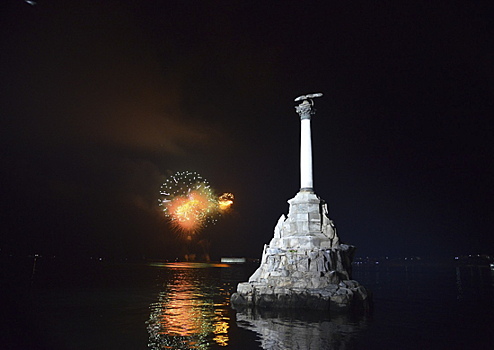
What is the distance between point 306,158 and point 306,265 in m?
10.1

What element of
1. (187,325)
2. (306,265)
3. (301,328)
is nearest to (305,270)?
(306,265)

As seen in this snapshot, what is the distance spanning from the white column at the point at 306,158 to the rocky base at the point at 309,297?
363 inches

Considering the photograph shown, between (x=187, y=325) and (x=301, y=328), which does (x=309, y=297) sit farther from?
(x=187, y=325)

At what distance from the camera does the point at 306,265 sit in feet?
91.7

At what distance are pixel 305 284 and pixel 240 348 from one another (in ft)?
39.8

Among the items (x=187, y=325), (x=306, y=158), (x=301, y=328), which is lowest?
(x=187, y=325)

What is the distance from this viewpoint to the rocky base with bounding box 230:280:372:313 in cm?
2561

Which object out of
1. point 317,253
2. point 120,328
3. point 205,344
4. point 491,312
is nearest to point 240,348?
point 205,344

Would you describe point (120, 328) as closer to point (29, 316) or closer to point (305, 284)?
point (29, 316)

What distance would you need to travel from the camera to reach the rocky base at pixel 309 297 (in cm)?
2561

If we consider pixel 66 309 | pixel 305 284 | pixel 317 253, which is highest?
pixel 317 253

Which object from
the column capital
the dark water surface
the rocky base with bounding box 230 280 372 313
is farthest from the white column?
the dark water surface

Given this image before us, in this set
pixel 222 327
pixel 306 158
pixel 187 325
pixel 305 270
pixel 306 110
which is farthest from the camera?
pixel 306 110

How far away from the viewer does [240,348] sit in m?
15.9
